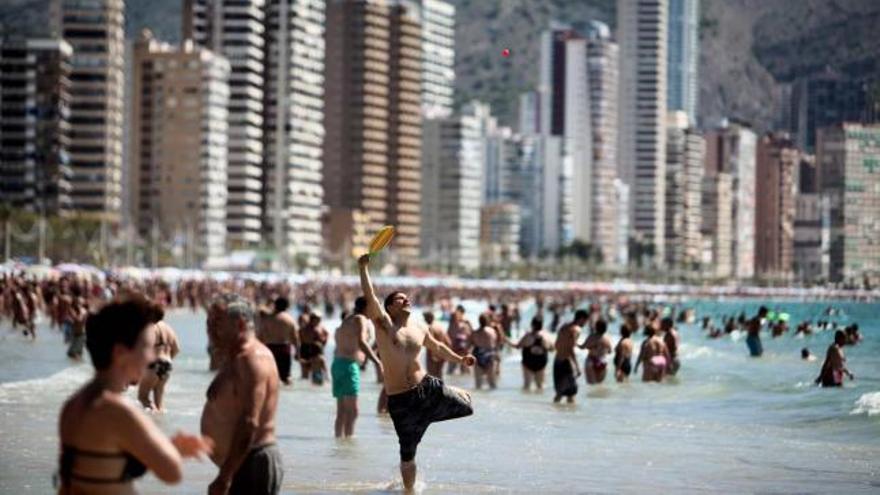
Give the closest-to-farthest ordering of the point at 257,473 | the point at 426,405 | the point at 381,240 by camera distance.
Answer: the point at 257,473, the point at 381,240, the point at 426,405

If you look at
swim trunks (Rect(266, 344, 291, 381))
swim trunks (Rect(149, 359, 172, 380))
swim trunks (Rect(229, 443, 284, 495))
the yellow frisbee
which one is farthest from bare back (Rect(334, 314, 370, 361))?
swim trunks (Rect(229, 443, 284, 495))

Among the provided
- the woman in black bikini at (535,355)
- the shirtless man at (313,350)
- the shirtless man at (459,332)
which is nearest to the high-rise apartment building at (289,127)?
the shirtless man at (459,332)

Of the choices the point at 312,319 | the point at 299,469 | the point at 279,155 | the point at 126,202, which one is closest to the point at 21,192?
the point at 126,202

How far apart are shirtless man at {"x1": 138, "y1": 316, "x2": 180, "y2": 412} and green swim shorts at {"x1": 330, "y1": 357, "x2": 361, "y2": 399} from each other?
2.17 metres

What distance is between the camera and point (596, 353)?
3036 centimetres

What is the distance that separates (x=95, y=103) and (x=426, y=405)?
170679 mm

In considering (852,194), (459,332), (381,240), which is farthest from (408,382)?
(852,194)

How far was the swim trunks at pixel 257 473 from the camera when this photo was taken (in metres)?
9.37

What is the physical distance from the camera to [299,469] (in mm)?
16656

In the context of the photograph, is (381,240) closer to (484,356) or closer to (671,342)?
(484,356)

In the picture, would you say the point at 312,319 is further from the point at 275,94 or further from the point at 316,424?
the point at 275,94

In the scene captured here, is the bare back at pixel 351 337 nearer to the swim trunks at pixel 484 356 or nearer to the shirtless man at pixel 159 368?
the shirtless man at pixel 159 368

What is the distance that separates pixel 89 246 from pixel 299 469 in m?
134

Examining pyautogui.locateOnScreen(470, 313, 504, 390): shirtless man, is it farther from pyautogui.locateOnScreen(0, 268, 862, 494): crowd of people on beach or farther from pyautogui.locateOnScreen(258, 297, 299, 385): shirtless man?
pyautogui.locateOnScreen(258, 297, 299, 385): shirtless man
